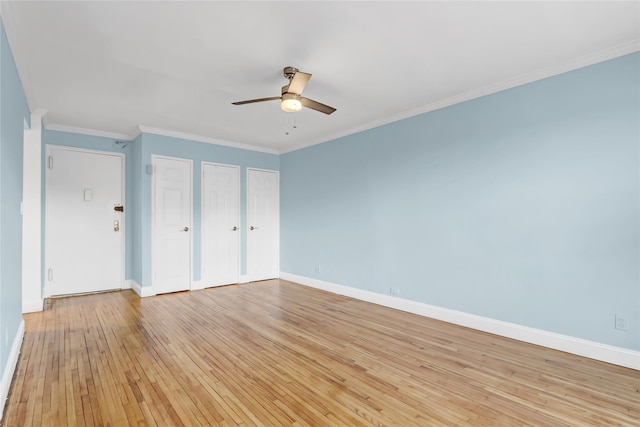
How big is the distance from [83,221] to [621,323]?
21.9ft

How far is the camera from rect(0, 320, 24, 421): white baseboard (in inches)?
78.7

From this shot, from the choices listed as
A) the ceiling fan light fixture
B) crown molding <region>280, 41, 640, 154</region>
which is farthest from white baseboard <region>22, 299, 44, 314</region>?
crown molding <region>280, 41, 640, 154</region>

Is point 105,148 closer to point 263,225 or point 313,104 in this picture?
point 263,225

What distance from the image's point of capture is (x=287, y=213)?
20.4 ft

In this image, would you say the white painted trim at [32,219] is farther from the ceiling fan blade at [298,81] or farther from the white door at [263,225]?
the ceiling fan blade at [298,81]

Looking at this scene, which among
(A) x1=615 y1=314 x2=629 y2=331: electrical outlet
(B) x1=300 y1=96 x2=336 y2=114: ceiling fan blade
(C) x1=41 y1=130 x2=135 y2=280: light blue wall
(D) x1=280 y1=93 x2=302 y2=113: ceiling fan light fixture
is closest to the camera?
(A) x1=615 y1=314 x2=629 y2=331: electrical outlet

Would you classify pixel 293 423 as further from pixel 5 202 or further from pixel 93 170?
pixel 93 170

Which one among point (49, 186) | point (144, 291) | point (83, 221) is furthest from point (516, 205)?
point (49, 186)

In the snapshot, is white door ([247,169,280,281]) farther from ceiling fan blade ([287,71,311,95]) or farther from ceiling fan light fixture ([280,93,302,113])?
ceiling fan blade ([287,71,311,95])

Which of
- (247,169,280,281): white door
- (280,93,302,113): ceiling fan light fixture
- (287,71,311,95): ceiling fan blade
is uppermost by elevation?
(287,71,311,95): ceiling fan blade

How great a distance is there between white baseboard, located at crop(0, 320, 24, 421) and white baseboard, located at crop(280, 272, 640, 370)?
3762 millimetres

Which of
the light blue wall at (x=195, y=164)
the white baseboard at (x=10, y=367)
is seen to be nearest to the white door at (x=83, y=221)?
the light blue wall at (x=195, y=164)

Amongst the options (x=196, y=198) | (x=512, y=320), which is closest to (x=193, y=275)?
(x=196, y=198)

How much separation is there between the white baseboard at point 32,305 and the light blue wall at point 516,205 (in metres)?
4.16
